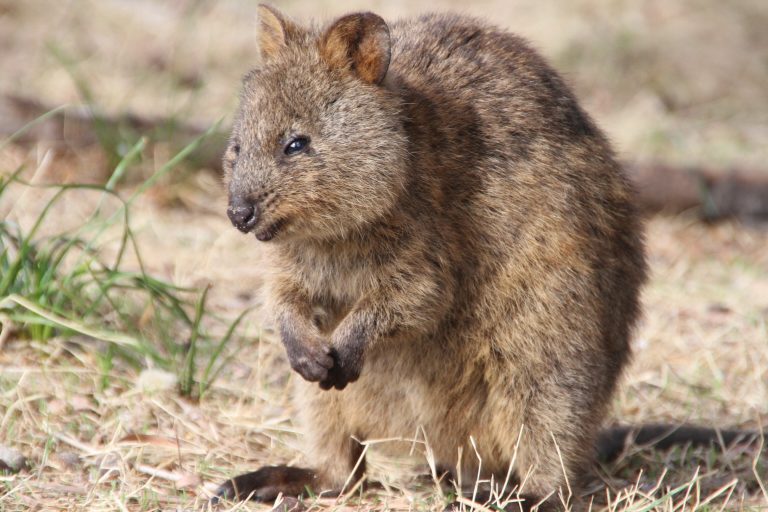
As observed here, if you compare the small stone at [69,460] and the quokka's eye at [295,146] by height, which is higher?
the quokka's eye at [295,146]

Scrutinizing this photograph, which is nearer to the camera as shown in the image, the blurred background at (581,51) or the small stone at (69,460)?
the small stone at (69,460)

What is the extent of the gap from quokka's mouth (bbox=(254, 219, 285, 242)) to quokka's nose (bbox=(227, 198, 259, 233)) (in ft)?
0.14

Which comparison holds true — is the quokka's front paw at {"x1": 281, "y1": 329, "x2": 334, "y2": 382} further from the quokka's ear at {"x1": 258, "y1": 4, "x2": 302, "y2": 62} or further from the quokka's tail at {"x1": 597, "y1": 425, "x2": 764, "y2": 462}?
the quokka's tail at {"x1": 597, "y1": 425, "x2": 764, "y2": 462}

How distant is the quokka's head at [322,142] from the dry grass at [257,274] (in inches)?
48.2

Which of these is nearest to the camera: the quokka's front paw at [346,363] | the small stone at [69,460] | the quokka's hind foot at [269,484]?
the quokka's front paw at [346,363]

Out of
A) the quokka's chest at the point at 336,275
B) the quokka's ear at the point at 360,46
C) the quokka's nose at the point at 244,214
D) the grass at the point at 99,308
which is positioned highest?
the quokka's ear at the point at 360,46

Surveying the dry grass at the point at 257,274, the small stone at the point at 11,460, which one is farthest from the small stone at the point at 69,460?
the small stone at the point at 11,460

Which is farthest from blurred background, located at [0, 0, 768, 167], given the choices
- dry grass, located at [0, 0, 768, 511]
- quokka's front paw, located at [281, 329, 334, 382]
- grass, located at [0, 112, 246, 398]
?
quokka's front paw, located at [281, 329, 334, 382]

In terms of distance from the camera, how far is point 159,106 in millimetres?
9156

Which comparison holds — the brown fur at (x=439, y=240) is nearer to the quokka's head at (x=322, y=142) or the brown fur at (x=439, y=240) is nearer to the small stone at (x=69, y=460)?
the quokka's head at (x=322, y=142)

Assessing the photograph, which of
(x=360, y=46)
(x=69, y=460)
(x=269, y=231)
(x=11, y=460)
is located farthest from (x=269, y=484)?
(x=360, y=46)

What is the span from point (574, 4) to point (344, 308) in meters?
8.47

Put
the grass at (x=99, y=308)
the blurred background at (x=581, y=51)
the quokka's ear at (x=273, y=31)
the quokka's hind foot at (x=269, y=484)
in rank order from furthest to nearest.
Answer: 1. the blurred background at (x=581, y=51)
2. the grass at (x=99, y=308)
3. the quokka's hind foot at (x=269, y=484)
4. the quokka's ear at (x=273, y=31)

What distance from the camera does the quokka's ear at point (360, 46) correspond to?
13.3 feet
